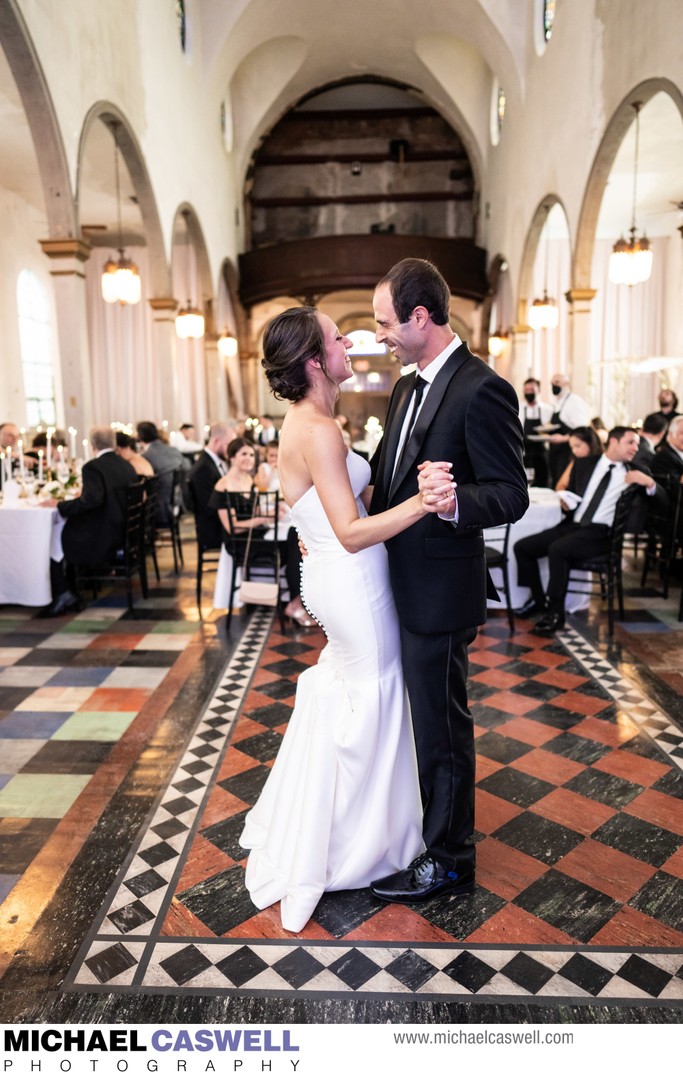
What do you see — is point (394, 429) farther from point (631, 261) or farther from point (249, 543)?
point (631, 261)

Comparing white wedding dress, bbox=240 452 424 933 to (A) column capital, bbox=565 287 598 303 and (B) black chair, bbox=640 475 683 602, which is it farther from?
(A) column capital, bbox=565 287 598 303

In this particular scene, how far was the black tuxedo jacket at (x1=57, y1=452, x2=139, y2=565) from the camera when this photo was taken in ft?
18.9

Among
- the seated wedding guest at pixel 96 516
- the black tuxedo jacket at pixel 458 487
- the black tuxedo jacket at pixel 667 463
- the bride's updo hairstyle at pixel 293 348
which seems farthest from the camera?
the black tuxedo jacket at pixel 667 463

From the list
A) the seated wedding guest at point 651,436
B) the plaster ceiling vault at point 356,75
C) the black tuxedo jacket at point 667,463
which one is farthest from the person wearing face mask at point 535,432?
the plaster ceiling vault at point 356,75

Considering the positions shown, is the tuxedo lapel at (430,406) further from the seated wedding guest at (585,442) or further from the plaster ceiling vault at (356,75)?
the plaster ceiling vault at (356,75)

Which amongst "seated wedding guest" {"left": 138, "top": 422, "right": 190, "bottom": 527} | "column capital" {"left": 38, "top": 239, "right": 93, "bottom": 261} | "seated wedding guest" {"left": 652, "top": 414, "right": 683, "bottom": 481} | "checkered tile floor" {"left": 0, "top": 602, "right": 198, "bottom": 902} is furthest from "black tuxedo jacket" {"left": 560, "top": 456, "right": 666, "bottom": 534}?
"column capital" {"left": 38, "top": 239, "right": 93, "bottom": 261}

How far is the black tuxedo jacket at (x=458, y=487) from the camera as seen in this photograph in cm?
206

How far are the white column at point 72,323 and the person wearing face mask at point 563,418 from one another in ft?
16.3

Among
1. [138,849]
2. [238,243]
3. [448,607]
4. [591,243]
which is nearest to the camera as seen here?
[448,607]

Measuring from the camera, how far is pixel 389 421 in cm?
247

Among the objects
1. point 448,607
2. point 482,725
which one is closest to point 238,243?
point 482,725

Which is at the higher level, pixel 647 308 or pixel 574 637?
pixel 647 308
